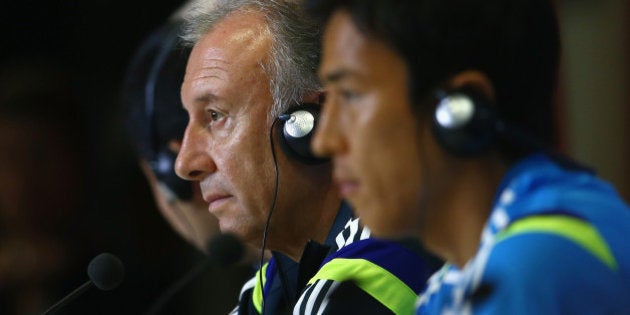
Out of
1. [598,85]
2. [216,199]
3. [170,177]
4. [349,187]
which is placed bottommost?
[598,85]

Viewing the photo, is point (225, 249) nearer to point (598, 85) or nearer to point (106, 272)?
point (106, 272)

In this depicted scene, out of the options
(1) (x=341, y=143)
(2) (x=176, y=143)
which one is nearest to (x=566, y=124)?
(2) (x=176, y=143)

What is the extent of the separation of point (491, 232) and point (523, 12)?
22cm

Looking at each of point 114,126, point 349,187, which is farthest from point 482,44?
point 114,126

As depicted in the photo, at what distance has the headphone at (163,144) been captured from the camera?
7.15ft

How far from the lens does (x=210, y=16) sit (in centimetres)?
189

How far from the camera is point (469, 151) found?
3.66 feet

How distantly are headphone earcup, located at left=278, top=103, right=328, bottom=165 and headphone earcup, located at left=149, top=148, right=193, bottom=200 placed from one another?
487 millimetres

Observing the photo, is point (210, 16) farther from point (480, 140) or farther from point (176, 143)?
point (480, 140)

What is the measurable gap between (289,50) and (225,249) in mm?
343

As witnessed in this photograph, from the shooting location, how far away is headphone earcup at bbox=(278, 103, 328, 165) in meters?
1.68

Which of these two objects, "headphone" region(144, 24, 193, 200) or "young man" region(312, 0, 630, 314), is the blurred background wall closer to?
"headphone" region(144, 24, 193, 200)

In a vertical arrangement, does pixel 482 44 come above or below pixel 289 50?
above

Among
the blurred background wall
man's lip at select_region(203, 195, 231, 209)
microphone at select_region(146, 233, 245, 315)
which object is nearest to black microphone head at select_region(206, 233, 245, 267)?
microphone at select_region(146, 233, 245, 315)
